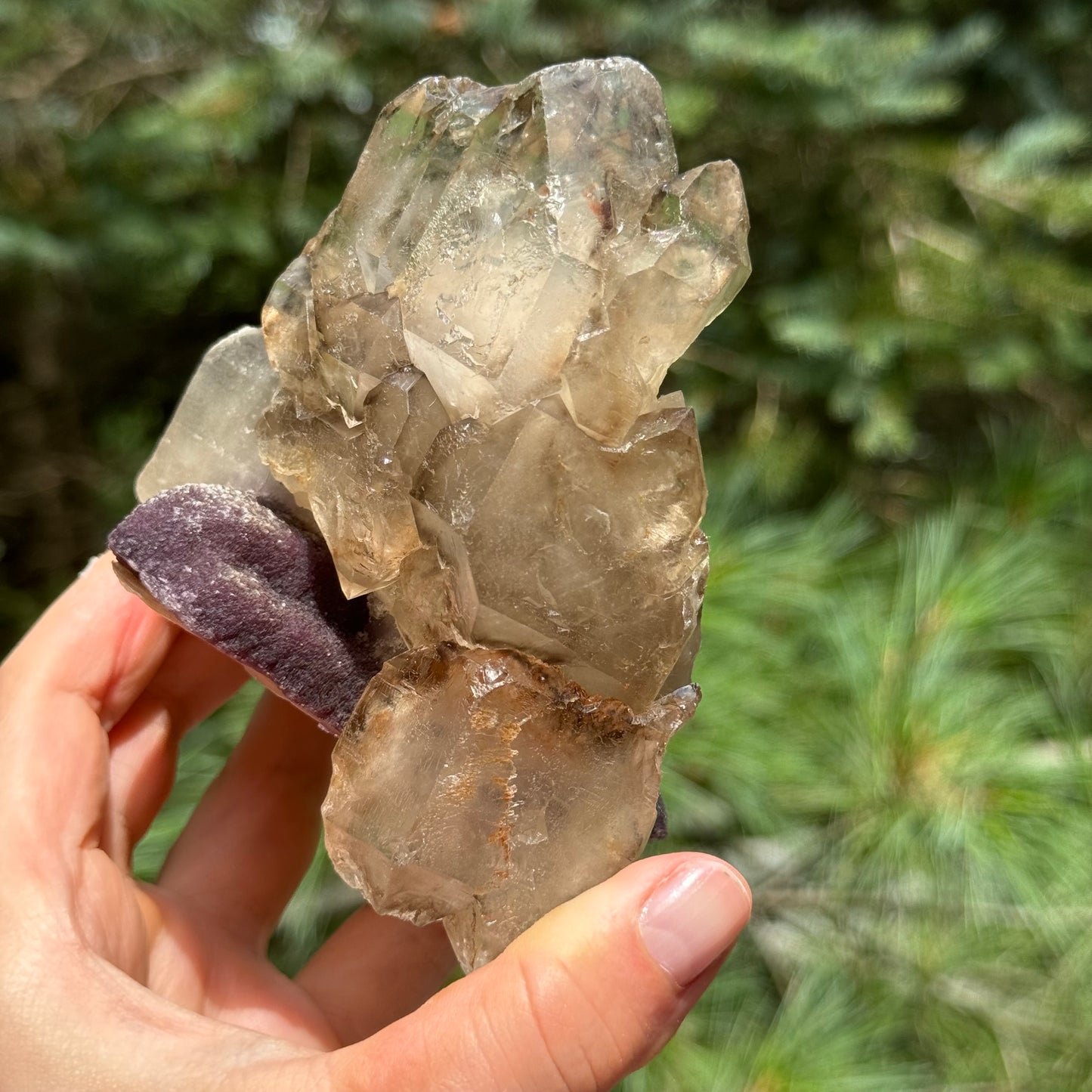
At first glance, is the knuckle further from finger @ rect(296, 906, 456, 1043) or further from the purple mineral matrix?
finger @ rect(296, 906, 456, 1043)

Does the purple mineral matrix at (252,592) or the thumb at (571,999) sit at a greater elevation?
the purple mineral matrix at (252,592)

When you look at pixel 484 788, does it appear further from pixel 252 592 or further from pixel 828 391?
pixel 828 391

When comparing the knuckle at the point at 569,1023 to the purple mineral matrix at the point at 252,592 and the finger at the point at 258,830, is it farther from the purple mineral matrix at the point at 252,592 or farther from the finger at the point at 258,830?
the finger at the point at 258,830

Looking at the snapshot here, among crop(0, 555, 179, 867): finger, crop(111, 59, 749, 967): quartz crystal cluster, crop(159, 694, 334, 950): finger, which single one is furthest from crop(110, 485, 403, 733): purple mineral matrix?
crop(159, 694, 334, 950): finger

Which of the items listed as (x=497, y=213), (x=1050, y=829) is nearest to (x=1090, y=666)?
(x=1050, y=829)

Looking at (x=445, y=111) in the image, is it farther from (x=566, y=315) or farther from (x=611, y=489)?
(x=611, y=489)

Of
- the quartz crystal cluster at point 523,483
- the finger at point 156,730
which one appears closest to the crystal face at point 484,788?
the quartz crystal cluster at point 523,483

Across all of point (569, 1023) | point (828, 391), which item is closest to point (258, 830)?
point (569, 1023)
